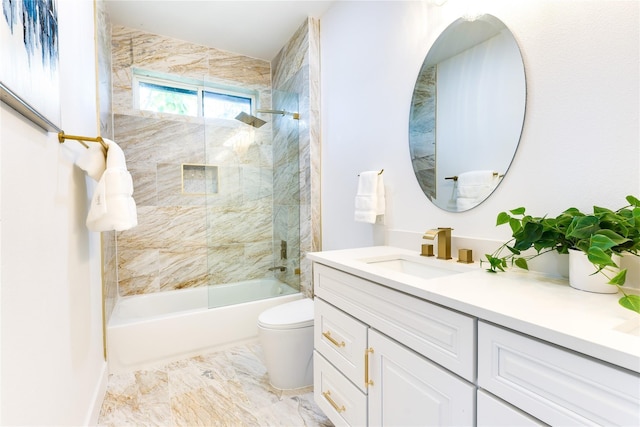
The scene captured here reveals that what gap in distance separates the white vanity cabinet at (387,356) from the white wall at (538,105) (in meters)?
0.56

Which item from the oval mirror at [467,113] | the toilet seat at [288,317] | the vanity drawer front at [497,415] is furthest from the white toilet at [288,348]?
the vanity drawer front at [497,415]

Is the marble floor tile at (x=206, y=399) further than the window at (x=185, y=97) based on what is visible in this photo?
No

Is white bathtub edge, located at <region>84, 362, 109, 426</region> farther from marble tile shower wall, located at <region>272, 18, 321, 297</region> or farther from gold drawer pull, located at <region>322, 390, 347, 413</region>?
marble tile shower wall, located at <region>272, 18, 321, 297</region>

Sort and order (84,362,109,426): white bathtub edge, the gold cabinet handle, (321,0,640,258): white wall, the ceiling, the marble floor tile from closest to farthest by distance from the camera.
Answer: (321,0,640,258): white wall
the gold cabinet handle
(84,362,109,426): white bathtub edge
the marble floor tile
the ceiling

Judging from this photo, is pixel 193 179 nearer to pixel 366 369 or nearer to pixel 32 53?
pixel 32 53

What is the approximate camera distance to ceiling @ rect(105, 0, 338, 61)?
7.56 ft

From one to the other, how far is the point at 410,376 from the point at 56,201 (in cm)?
138

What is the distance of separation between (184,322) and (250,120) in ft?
5.98

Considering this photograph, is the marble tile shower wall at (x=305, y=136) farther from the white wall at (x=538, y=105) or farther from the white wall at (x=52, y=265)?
the white wall at (x=52, y=265)

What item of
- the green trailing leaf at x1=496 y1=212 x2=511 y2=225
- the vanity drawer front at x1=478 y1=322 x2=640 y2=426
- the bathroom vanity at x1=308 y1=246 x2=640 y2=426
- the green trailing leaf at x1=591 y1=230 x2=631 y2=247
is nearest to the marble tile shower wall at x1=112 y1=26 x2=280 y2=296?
the bathroom vanity at x1=308 y1=246 x2=640 y2=426

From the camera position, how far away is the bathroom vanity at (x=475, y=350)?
0.55m

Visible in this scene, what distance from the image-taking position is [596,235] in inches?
29.0

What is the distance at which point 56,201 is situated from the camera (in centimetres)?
106

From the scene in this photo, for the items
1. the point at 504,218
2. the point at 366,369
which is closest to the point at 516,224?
the point at 504,218
